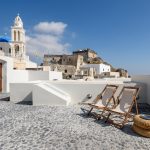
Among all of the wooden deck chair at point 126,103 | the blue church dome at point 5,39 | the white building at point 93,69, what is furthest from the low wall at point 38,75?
the white building at point 93,69

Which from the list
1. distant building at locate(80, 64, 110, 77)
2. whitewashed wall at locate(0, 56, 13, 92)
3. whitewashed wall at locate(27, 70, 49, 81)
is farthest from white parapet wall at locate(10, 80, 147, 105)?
distant building at locate(80, 64, 110, 77)

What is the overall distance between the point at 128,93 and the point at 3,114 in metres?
4.07

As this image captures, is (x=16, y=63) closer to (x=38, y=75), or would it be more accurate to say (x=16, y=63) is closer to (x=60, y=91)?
(x=38, y=75)

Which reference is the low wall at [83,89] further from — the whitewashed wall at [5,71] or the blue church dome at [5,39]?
the blue church dome at [5,39]

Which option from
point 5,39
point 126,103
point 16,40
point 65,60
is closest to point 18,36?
point 16,40

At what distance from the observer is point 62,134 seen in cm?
472

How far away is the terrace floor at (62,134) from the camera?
4027mm

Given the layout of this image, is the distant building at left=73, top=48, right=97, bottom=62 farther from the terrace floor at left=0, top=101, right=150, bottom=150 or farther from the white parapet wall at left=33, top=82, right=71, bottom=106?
the terrace floor at left=0, top=101, right=150, bottom=150

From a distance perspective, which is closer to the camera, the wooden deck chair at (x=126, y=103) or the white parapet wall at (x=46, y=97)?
the wooden deck chair at (x=126, y=103)

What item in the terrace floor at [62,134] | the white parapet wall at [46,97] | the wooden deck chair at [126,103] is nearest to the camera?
the terrace floor at [62,134]

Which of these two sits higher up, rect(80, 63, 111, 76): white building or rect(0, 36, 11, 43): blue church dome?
rect(0, 36, 11, 43): blue church dome

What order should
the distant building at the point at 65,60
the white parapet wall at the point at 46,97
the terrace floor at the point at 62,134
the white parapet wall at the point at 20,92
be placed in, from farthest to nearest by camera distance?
1. the distant building at the point at 65,60
2. the white parapet wall at the point at 20,92
3. the white parapet wall at the point at 46,97
4. the terrace floor at the point at 62,134

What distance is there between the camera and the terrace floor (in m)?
4.03

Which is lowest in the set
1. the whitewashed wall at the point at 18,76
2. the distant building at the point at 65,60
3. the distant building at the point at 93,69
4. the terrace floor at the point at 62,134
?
the terrace floor at the point at 62,134
